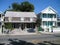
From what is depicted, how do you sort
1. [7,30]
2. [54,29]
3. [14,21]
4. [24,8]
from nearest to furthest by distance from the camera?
[7,30]
[54,29]
[14,21]
[24,8]

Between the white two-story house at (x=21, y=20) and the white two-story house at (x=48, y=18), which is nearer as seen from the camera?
the white two-story house at (x=21, y=20)

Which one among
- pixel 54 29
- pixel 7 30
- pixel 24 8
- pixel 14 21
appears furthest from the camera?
pixel 24 8

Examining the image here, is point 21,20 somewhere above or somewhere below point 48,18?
below

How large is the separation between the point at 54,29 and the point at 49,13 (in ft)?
25.7

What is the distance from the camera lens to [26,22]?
47.2 meters

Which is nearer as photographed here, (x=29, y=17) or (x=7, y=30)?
(x=7, y=30)

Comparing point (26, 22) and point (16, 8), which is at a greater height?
point (16, 8)

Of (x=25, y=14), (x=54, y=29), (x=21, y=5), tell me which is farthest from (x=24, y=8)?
(x=54, y=29)

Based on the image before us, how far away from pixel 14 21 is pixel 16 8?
977 inches

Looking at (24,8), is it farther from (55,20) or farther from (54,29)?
(54,29)

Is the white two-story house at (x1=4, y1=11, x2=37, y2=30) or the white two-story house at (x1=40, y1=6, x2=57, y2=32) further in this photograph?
the white two-story house at (x1=40, y1=6, x2=57, y2=32)

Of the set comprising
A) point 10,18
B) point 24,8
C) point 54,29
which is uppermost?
point 24,8

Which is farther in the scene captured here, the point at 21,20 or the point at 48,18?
the point at 48,18

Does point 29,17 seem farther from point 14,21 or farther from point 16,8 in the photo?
point 16,8
